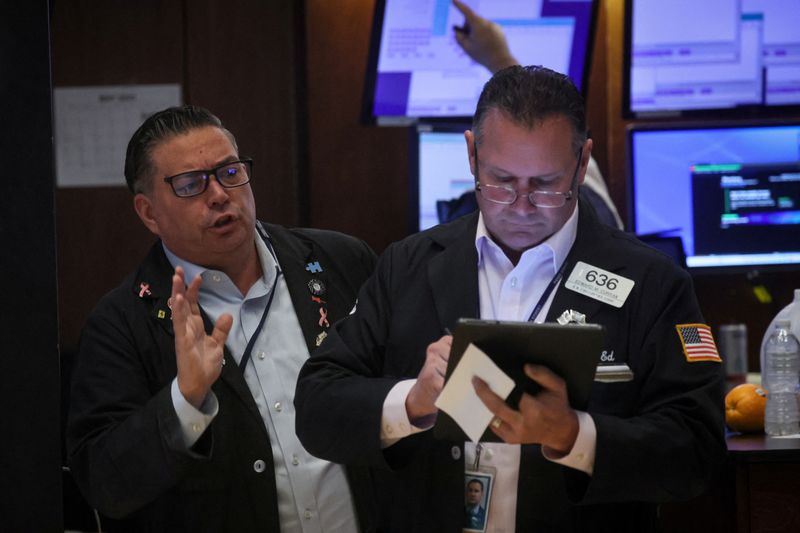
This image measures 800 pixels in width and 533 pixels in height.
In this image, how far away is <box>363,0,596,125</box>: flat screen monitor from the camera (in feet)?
13.5

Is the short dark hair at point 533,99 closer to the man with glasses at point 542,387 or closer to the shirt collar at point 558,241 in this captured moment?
the man with glasses at point 542,387

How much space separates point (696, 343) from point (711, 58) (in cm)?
252

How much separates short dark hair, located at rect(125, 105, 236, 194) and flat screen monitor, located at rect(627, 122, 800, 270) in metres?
1.89

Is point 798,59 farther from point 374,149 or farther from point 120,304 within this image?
point 120,304

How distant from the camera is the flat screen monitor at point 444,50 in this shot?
4.11m

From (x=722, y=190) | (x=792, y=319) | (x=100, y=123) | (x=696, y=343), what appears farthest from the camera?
(x=100, y=123)

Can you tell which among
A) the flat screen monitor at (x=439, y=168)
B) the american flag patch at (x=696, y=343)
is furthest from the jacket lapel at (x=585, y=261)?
the flat screen monitor at (x=439, y=168)

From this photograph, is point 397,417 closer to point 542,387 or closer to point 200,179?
point 542,387

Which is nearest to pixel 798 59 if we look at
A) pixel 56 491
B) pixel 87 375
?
pixel 87 375

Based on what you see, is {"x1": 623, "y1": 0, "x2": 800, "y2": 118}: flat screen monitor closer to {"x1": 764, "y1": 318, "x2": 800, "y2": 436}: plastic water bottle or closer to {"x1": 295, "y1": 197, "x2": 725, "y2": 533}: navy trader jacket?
{"x1": 764, "y1": 318, "x2": 800, "y2": 436}: plastic water bottle

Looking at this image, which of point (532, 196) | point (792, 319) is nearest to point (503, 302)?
point (532, 196)

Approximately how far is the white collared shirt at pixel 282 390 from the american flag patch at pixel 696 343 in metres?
0.91

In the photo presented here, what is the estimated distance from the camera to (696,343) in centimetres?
191

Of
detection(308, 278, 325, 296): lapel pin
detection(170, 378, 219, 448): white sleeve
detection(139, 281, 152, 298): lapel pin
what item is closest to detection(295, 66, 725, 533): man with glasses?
detection(170, 378, 219, 448): white sleeve
